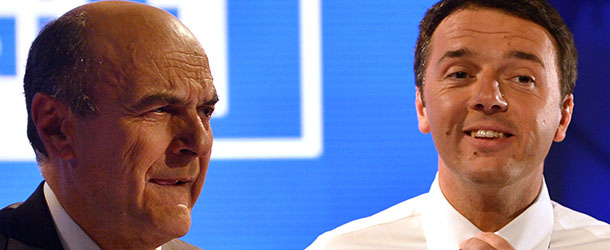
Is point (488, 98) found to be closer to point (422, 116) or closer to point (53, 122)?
point (422, 116)

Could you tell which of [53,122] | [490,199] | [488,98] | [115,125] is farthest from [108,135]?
[490,199]

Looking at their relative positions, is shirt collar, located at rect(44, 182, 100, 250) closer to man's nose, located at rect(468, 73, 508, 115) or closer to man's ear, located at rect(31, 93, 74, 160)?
man's ear, located at rect(31, 93, 74, 160)

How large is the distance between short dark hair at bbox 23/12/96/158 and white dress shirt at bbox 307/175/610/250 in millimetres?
1043

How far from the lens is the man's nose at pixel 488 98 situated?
216 cm

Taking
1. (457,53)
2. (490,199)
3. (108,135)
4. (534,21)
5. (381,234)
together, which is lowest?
(381,234)

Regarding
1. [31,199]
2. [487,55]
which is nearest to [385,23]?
[487,55]

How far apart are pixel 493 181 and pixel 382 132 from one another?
1.00m

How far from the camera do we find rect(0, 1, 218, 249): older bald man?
1.66m

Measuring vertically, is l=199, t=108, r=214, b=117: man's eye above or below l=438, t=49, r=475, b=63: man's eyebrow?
below

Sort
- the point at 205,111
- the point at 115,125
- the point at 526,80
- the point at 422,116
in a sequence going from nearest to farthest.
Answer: the point at 115,125
the point at 205,111
the point at 526,80
the point at 422,116

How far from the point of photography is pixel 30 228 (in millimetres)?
1690

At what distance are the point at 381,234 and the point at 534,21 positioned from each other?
2.67 ft

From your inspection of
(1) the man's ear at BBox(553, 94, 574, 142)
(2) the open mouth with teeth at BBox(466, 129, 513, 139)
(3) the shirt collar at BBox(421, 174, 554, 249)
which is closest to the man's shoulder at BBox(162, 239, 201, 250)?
(3) the shirt collar at BBox(421, 174, 554, 249)

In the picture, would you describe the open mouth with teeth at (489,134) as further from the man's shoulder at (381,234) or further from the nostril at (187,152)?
the nostril at (187,152)
